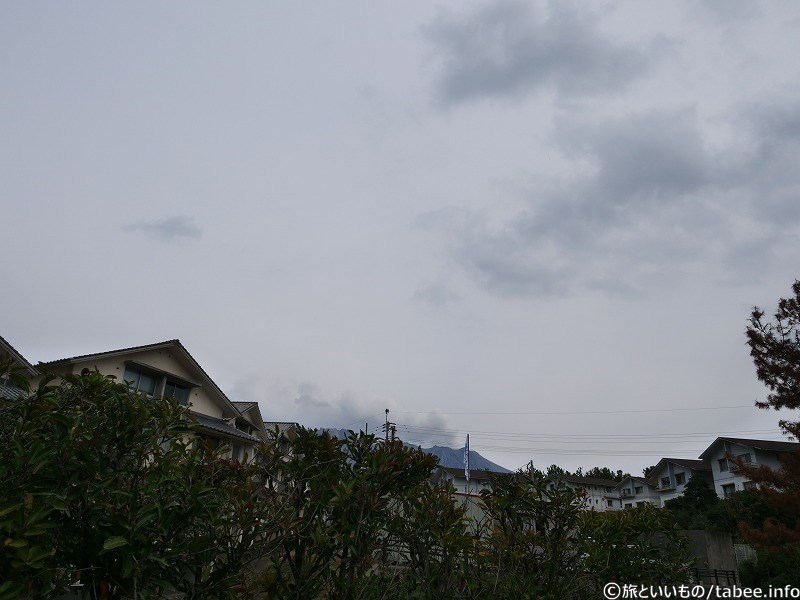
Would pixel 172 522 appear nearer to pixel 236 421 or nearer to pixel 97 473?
pixel 97 473

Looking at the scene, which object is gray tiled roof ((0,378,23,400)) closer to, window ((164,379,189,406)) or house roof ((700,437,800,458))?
window ((164,379,189,406))

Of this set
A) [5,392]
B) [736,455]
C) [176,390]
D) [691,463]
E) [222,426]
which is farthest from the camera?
[691,463]

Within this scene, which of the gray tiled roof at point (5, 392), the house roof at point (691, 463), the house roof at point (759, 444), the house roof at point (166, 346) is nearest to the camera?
the gray tiled roof at point (5, 392)

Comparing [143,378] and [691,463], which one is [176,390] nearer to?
[143,378]

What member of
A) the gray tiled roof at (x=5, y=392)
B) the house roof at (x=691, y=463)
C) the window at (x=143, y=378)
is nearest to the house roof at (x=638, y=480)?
the house roof at (x=691, y=463)

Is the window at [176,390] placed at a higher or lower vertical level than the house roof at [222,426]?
higher

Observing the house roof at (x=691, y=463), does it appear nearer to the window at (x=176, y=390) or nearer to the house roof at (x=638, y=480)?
the house roof at (x=638, y=480)

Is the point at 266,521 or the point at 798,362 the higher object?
the point at 798,362

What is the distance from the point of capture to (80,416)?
10.4 feet

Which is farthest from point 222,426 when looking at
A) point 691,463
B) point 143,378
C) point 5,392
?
point 691,463

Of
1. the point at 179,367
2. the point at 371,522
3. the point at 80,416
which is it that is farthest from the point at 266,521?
the point at 179,367

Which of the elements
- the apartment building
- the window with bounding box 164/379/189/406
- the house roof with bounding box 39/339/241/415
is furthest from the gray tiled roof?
the apartment building

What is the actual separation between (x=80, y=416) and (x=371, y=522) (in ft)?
7.35

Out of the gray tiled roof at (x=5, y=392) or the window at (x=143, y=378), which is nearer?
the gray tiled roof at (x=5, y=392)
